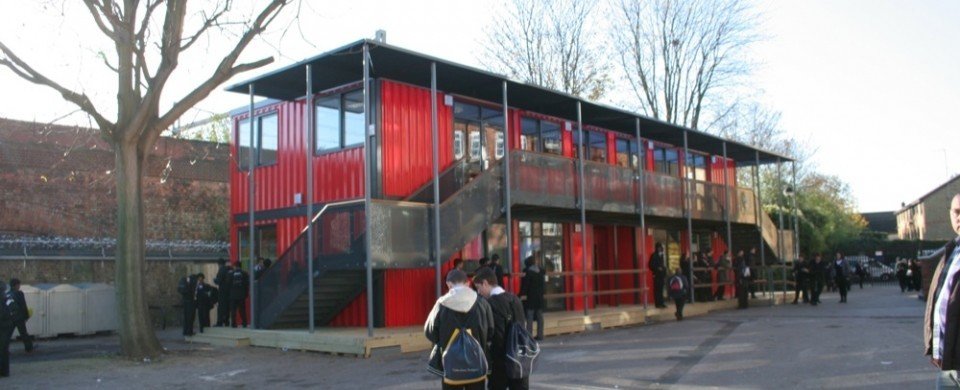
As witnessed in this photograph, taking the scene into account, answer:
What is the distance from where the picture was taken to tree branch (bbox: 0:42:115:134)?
1348 cm

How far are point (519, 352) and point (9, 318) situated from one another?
9.24 metres

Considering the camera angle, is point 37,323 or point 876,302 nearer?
point 37,323

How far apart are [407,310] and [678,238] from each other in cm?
1293

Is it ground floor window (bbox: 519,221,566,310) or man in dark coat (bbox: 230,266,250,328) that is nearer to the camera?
man in dark coat (bbox: 230,266,250,328)

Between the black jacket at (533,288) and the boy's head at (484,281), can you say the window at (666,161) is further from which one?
the boy's head at (484,281)

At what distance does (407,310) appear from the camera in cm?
1723

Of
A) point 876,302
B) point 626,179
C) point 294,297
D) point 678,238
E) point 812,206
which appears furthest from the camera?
point 812,206

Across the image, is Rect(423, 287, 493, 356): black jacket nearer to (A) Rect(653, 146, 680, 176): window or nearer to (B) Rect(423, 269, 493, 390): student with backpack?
→ (B) Rect(423, 269, 493, 390): student with backpack

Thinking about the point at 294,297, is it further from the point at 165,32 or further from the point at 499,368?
the point at 499,368

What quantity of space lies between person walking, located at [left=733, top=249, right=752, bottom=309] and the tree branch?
17616 millimetres

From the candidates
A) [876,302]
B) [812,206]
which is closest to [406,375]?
[876,302]

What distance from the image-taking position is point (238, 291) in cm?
1808

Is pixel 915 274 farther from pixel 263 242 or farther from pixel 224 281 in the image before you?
pixel 224 281

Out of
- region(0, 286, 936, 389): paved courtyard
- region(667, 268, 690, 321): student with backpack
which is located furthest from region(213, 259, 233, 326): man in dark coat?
region(667, 268, 690, 321): student with backpack
